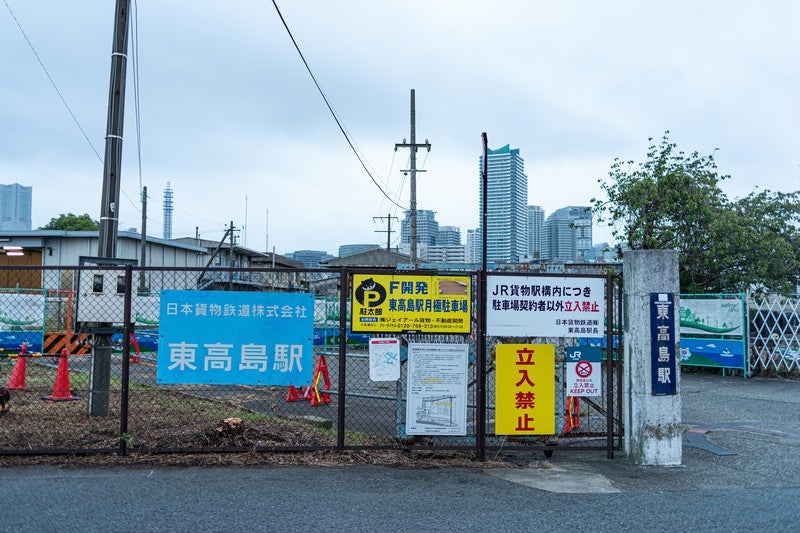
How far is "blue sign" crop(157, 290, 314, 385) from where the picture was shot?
7.55 meters

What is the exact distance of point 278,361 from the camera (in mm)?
7609

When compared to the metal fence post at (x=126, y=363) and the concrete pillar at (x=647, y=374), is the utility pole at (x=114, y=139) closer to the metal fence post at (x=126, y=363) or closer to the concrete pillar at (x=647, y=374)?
the metal fence post at (x=126, y=363)

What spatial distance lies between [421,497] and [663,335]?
350 cm

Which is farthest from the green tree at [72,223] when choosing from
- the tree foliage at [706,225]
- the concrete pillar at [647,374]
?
the concrete pillar at [647,374]

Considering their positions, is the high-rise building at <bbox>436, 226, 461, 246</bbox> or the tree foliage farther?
the high-rise building at <bbox>436, 226, 461, 246</bbox>

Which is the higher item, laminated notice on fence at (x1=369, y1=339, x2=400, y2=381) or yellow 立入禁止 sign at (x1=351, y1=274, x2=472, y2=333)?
yellow 立入禁止 sign at (x1=351, y1=274, x2=472, y2=333)

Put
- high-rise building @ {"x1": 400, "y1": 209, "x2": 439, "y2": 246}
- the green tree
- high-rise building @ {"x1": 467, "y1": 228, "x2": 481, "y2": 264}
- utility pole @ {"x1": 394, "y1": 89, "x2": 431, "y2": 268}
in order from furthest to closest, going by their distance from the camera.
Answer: high-rise building @ {"x1": 400, "y1": 209, "x2": 439, "y2": 246} < the green tree < high-rise building @ {"x1": 467, "y1": 228, "x2": 481, "y2": 264} < utility pole @ {"x1": 394, "y1": 89, "x2": 431, "y2": 268}

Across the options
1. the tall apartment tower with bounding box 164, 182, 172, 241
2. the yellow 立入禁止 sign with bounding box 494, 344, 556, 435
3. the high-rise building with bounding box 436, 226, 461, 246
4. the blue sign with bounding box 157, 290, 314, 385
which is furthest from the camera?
the tall apartment tower with bounding box 164, 182, 172, 241

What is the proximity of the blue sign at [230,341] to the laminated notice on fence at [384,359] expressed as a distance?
0.75 meters

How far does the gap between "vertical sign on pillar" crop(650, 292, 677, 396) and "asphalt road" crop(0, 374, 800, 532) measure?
3.70 feet

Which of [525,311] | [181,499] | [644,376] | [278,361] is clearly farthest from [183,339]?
[644,376]

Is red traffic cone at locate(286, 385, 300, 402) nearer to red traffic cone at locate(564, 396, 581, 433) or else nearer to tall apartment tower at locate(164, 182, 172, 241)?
red traffic cone at locate(564, 396, 581, 433)

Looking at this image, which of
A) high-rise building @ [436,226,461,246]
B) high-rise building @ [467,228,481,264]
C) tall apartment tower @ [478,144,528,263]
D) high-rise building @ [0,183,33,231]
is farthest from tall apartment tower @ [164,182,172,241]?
tall apartment tower @ [478,144,528,263]

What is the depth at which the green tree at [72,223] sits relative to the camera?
55.3m
